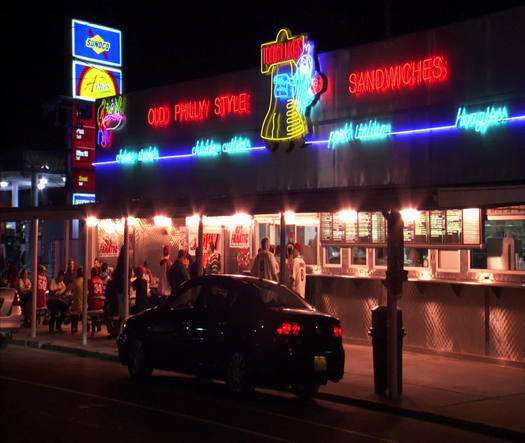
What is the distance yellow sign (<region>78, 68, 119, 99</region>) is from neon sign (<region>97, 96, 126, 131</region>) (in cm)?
750

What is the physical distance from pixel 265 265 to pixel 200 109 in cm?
576

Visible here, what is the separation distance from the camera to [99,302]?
19.9 m

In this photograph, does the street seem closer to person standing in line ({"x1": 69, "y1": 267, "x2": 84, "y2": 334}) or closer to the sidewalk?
the sidewalk

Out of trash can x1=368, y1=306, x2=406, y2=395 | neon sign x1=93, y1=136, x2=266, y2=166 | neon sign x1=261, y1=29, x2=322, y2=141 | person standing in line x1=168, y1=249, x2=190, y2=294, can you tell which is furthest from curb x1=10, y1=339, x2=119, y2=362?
neon sign x1=261, y1=29, x2=322, y2=141

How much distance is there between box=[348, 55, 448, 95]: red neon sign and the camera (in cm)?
1609

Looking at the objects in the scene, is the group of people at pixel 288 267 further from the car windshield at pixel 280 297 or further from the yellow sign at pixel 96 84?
the yellow sign at pixel 96 84

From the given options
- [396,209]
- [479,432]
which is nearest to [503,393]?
[479,432]

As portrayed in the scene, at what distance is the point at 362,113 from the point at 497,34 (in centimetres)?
347

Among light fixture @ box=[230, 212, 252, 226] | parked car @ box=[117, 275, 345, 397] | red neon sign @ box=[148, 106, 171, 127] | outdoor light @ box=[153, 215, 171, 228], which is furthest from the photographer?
red neon sign @ box=[148, 106, 171, 127]

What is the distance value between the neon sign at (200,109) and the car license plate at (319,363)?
9.63 metres

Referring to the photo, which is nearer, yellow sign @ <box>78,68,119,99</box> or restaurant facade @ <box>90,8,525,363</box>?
restaurant facade @ <box>90,8,525,363</box>

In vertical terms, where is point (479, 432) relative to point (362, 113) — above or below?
below

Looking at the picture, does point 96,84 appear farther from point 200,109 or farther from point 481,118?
point 481,118

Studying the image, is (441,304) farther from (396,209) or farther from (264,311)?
(264,311)
